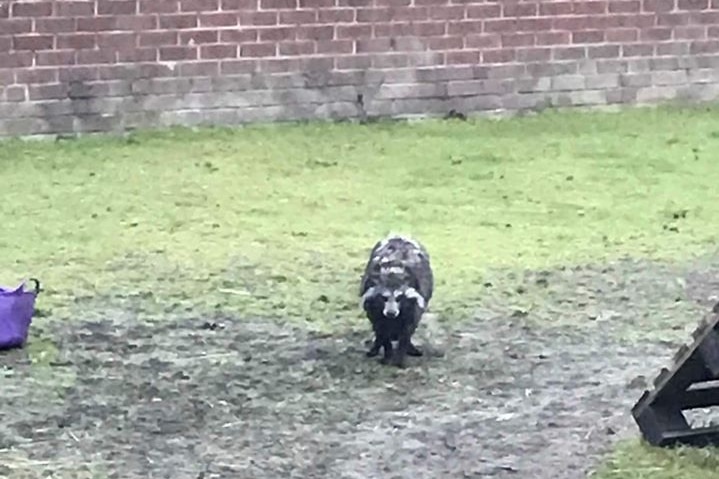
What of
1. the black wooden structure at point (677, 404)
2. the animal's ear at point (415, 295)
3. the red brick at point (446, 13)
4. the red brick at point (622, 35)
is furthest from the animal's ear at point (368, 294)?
the red brick at point (622, 35)

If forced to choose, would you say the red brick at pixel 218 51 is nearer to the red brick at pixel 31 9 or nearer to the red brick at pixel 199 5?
the red brick at pixel 199 5

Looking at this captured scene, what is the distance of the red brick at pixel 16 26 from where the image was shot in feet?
31.0

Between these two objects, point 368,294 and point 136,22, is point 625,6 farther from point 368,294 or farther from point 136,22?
point 368,294

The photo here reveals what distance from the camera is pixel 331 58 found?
10.0m

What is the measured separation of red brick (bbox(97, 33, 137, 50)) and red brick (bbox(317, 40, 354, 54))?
4.11 feet

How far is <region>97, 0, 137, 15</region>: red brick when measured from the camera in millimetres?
9555

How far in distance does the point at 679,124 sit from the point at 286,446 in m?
6.35

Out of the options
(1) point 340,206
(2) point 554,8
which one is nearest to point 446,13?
(2) point 554,8

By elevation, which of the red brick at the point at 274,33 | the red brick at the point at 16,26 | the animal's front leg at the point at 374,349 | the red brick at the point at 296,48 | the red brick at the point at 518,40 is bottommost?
the animal's front leg at the point at 374,349

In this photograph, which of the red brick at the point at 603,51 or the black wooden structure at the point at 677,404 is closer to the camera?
the black wooden structure at the point at 677,404

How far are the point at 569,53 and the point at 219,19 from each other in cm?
250

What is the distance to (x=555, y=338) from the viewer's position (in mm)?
5406

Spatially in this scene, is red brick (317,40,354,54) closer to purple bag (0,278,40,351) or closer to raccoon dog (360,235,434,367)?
raccoon dog (360,235,434,367)

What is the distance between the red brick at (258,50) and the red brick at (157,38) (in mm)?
465
